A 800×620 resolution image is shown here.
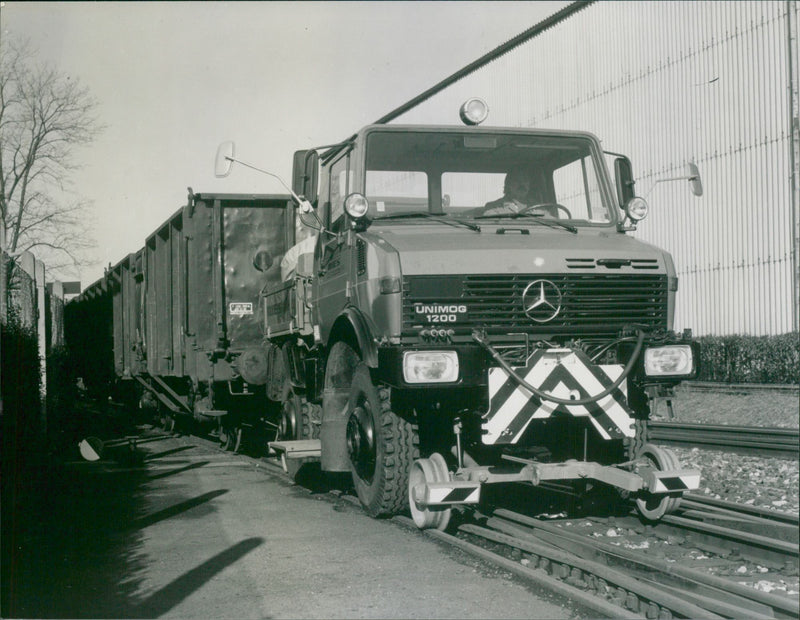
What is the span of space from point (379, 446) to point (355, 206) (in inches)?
68.3

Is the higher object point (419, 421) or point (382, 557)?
point (419, 421)

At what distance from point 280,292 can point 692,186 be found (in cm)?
438

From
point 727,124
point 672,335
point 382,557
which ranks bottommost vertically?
point 382,557

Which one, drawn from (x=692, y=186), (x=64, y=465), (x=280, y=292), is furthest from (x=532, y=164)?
(x=64, y=465)

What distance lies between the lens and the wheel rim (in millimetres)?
6496

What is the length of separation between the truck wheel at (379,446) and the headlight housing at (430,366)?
756mm

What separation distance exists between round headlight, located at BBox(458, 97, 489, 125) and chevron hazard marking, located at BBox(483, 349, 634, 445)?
2.41 meters

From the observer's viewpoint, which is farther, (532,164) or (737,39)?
(737,39)

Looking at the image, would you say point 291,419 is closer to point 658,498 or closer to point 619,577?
point 658,498

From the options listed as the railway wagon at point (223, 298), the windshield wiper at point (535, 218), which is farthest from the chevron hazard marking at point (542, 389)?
the railway wagon at point (223, 298)

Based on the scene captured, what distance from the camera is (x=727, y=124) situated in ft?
59.6

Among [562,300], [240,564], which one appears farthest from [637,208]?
[240,564]

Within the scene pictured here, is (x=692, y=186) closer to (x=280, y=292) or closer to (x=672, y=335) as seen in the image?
(x=672, y=335)

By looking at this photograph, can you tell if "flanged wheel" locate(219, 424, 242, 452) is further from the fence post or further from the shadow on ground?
the fence post
